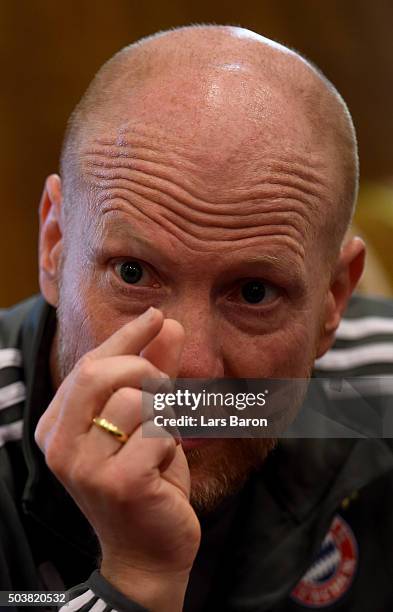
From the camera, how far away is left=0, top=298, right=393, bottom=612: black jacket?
97 centimetres

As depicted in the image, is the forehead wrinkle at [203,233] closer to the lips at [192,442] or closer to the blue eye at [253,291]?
the blue eye at [253,291]

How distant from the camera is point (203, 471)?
36.1 inches

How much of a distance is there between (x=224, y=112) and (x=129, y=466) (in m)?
0.39

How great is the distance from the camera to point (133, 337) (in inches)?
28.1

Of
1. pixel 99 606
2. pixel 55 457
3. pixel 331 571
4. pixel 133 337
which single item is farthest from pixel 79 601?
pixel 331 571

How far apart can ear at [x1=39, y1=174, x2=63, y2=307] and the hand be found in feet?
→ 1.02

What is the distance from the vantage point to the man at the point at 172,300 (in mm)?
718

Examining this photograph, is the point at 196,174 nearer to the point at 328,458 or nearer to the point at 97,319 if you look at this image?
the point at 97,319

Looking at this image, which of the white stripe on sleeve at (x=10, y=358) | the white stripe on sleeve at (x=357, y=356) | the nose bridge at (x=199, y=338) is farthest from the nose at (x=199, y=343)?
the white stripe on sleeve at (x=357, y=356)

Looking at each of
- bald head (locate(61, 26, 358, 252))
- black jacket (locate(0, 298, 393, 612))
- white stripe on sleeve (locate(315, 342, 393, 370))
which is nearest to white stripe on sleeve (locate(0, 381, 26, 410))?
black jacket (locate(0, 298, 393, 612))

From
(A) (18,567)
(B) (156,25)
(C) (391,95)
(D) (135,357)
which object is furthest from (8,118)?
(D) (135,357)

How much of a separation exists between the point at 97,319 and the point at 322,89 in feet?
1.25

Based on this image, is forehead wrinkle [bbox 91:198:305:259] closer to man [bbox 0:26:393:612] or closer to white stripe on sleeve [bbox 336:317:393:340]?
man [bbox 0:26:393:612]

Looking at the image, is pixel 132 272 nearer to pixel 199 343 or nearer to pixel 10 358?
pixel 199 343
